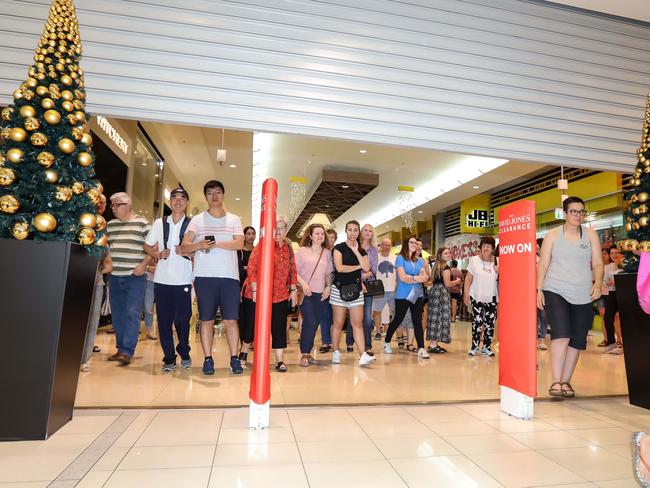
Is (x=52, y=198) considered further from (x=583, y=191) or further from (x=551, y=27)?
(x=583, y=191)

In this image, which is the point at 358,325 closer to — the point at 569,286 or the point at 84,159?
the point at 569,286

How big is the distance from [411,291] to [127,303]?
10.3 feet

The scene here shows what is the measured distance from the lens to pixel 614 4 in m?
3.94

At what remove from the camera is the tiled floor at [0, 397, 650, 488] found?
1.87 metres

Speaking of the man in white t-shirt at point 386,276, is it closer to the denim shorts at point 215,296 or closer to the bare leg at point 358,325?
the bare leg at point 358,325

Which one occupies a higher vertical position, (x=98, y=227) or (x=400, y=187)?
(x=400, y=187)

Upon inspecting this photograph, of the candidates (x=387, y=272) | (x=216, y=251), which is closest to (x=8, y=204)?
(x=216, y=251)

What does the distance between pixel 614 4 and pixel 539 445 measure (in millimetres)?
3778

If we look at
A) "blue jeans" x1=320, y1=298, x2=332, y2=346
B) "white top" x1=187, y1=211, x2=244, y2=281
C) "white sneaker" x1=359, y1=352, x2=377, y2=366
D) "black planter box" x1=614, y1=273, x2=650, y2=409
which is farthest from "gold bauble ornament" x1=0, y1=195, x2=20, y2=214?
"black planter box" x1=614, y1=273, x2=650, y2=409

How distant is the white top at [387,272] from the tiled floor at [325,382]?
4.18 feet

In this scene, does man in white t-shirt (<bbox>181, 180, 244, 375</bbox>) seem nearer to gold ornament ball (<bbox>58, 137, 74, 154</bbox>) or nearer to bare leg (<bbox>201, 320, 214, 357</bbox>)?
bare leg (<bbox>201, 320, 214, 357</bbox>)

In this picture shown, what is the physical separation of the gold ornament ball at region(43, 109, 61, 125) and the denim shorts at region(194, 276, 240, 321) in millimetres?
1723

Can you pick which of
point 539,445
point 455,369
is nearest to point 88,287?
point 539,445

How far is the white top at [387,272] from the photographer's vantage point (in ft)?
20.6
